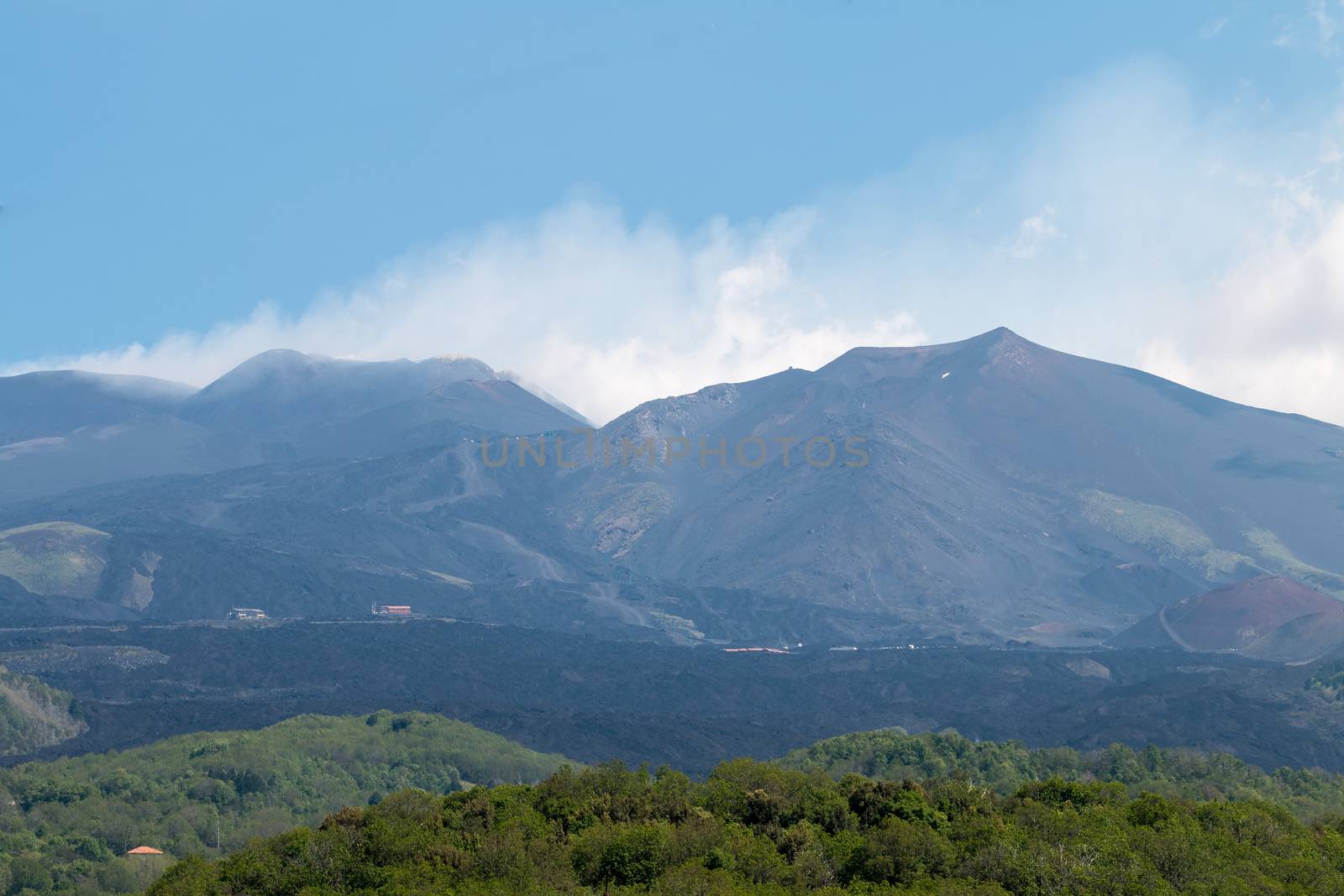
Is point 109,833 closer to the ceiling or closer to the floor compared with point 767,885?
closer to the floor

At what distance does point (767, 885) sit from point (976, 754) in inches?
2852

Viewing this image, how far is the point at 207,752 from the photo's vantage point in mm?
137375

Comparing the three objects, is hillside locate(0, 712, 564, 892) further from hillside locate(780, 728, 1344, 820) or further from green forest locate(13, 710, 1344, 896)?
hillside locate(780, 728, 1344, 820)

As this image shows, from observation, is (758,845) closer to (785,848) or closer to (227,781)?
(785,848)

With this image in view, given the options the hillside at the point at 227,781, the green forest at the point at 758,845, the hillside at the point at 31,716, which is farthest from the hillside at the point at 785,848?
the hillside at the point at 31,716

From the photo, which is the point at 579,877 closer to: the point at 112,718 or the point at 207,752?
the point at 207,752

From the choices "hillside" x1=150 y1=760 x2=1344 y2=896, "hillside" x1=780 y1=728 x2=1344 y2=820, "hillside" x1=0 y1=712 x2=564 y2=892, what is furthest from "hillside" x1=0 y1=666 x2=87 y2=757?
"hillside" x1=150 y1=760 x2=1344 y2=896

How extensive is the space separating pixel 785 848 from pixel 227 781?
252 ft

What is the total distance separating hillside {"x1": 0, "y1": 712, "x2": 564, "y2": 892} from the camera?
109375 mm

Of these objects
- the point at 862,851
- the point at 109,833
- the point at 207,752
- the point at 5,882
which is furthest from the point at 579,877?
the point at 207,752

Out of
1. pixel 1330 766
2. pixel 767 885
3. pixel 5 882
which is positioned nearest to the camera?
pixel 767 885

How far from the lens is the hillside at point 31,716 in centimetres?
17162

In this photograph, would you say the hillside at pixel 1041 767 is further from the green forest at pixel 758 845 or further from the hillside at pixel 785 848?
the hillside at pixel 785 848

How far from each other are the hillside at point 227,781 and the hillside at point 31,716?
32.2 m
